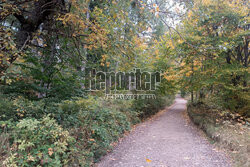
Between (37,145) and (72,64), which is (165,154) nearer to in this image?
(37,145)

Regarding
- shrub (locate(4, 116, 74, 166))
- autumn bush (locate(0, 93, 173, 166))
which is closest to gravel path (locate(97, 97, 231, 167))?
autumn bush (locate(0, 93, 173, 166))

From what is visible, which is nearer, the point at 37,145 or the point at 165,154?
the point at 37,145

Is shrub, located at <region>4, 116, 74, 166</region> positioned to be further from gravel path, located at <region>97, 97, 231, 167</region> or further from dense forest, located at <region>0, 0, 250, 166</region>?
gravel path, located at <region>97, 97, 231, 167</region>

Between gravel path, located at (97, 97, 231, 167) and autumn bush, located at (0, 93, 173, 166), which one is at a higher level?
autumn bush, located at (0, 93, 173, 166)

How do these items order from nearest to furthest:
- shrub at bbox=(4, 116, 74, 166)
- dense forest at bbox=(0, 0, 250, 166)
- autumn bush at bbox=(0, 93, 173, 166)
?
1. shrub at bbox=(4, 116, 74, 166)
2. autumn bush at bbox=(0, 93, 173, 166)
3. dense forest at bbox=(0, 0, 250, 166)

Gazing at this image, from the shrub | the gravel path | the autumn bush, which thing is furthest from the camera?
the gravel path

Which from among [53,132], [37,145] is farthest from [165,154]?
[37,145]

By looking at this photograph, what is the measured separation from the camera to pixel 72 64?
5258 millimetres

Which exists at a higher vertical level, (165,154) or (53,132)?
(53,132)

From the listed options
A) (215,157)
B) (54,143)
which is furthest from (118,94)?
(54,143)

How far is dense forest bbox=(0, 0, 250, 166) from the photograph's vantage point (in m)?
3.25

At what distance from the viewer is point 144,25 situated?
18.3 ft

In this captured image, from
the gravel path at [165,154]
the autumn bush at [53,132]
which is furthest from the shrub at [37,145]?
the gravel path at [165,154]

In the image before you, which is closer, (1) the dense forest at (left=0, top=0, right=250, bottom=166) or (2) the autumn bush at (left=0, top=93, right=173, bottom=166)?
(2) the autumn bush at (left=0, top=93, right=173, bottom=166)
